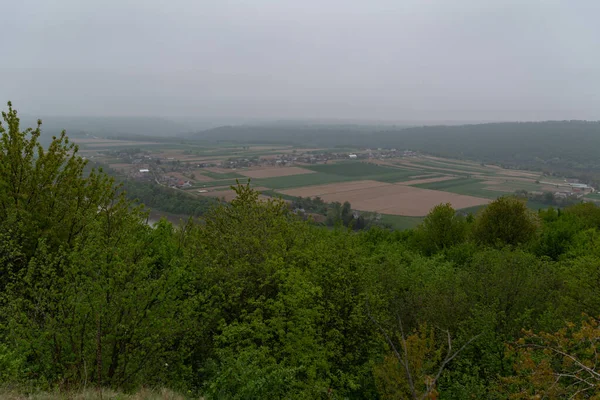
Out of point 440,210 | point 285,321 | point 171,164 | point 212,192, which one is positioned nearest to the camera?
point 285,321

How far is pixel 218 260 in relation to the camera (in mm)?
12891

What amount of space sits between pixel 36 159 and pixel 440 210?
31.5m

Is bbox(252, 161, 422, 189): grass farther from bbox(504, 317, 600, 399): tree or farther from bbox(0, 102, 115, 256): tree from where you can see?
bbox(504, 317, 600, 399): tree

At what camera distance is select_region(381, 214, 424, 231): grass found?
5362cm

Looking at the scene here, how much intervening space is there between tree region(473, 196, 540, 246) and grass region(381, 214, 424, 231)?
19584mm

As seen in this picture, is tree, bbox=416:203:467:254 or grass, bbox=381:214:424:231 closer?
tree, bbox=416:203:467:254

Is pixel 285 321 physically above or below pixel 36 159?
below

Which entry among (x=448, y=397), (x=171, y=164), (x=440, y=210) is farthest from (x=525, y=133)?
(x=448, y=397)

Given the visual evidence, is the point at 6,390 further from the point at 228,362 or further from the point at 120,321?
the point at 228,362

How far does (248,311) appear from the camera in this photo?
39.2 feet

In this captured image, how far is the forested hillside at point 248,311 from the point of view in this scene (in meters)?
8.88

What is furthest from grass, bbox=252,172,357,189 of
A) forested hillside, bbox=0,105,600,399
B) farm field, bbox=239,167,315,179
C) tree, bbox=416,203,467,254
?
forested hillside, bbox=0,105,600,399

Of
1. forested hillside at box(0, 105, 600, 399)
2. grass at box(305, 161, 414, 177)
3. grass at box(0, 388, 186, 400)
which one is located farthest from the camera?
grass at box(305, 161, 414, 177)

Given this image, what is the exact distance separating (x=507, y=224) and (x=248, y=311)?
1096 inches
